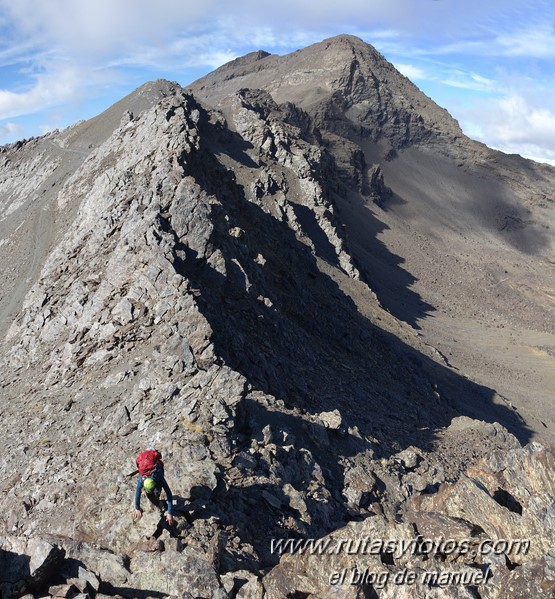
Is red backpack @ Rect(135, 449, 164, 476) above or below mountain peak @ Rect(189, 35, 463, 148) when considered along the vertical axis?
below

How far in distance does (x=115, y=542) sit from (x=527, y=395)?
46.1 meters

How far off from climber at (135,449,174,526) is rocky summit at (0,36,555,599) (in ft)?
0.82

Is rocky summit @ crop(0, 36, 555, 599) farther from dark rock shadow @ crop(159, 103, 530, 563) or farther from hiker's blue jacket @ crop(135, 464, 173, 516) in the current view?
hiker's blue jacket @ crop(135, 464, 173, 516)

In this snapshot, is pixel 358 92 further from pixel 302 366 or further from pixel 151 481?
pixel 151 481

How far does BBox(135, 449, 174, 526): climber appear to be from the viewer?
1202 cm

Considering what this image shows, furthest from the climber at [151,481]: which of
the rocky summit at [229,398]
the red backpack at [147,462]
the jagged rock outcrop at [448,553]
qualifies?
the jagged rock outcrop at [448,553]

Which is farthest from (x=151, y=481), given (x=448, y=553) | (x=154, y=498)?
(x=448, y=553)

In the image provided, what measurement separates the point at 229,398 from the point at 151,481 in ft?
18.6

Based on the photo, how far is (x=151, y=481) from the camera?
12016mm

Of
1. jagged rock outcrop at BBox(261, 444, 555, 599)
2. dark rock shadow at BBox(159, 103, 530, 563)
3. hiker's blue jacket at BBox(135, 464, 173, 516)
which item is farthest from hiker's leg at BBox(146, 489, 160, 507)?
jagged rock outcrop at BBox(261, 444, 555, 599)

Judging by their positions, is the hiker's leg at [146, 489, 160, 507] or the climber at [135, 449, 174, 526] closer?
the climber at [135, 449, 174, 526]

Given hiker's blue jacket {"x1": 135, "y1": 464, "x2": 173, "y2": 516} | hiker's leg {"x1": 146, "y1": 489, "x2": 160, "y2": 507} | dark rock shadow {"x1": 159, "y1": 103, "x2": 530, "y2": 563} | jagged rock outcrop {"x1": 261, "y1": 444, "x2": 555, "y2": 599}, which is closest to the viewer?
jagged rock outcrop {"x1": 261, "y1": 444, "x2": 555, "y2": 599}

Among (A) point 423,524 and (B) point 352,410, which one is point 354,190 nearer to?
(B) point 352,410

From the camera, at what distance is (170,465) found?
14.3 meters
